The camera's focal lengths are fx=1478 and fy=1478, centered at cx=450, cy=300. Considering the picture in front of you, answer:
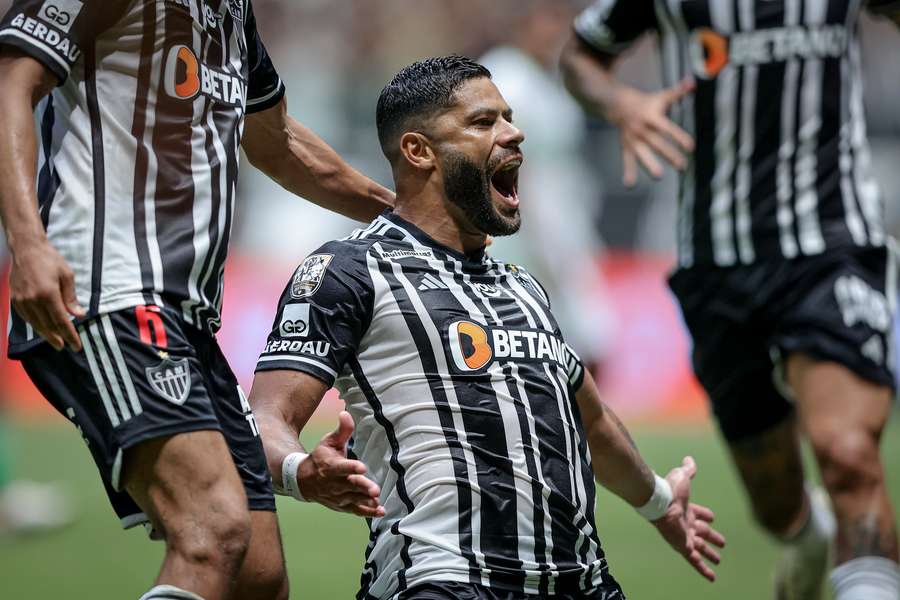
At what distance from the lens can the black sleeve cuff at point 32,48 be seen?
3535 millimetres

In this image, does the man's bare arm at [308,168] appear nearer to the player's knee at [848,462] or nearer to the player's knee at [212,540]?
the player's knee at [212,540]

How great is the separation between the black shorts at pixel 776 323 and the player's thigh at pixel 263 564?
2.41 m

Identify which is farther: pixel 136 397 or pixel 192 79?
pixel 192 79

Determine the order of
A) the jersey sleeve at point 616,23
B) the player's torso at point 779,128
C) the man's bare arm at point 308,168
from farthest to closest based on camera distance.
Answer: the jersey sleeve at point 616,23
the player's torso at point 779,128
the man's bare arm at point 308,168

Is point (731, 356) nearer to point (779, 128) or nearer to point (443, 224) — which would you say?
point (779, 128)

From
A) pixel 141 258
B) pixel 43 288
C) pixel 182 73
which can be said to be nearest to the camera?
pixel 43 288

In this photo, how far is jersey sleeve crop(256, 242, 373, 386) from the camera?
4000mm

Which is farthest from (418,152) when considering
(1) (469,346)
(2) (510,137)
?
(1) (469,346)

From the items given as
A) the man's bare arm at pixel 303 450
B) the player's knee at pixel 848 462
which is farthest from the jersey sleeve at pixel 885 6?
the man's bare arm at pixel 303 450

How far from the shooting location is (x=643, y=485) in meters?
4.51

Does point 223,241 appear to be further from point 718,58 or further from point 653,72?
point 653,72

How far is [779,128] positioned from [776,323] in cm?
78

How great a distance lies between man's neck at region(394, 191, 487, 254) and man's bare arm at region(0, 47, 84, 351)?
4.19 feet

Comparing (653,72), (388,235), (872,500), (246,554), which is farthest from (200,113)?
(653,72)
